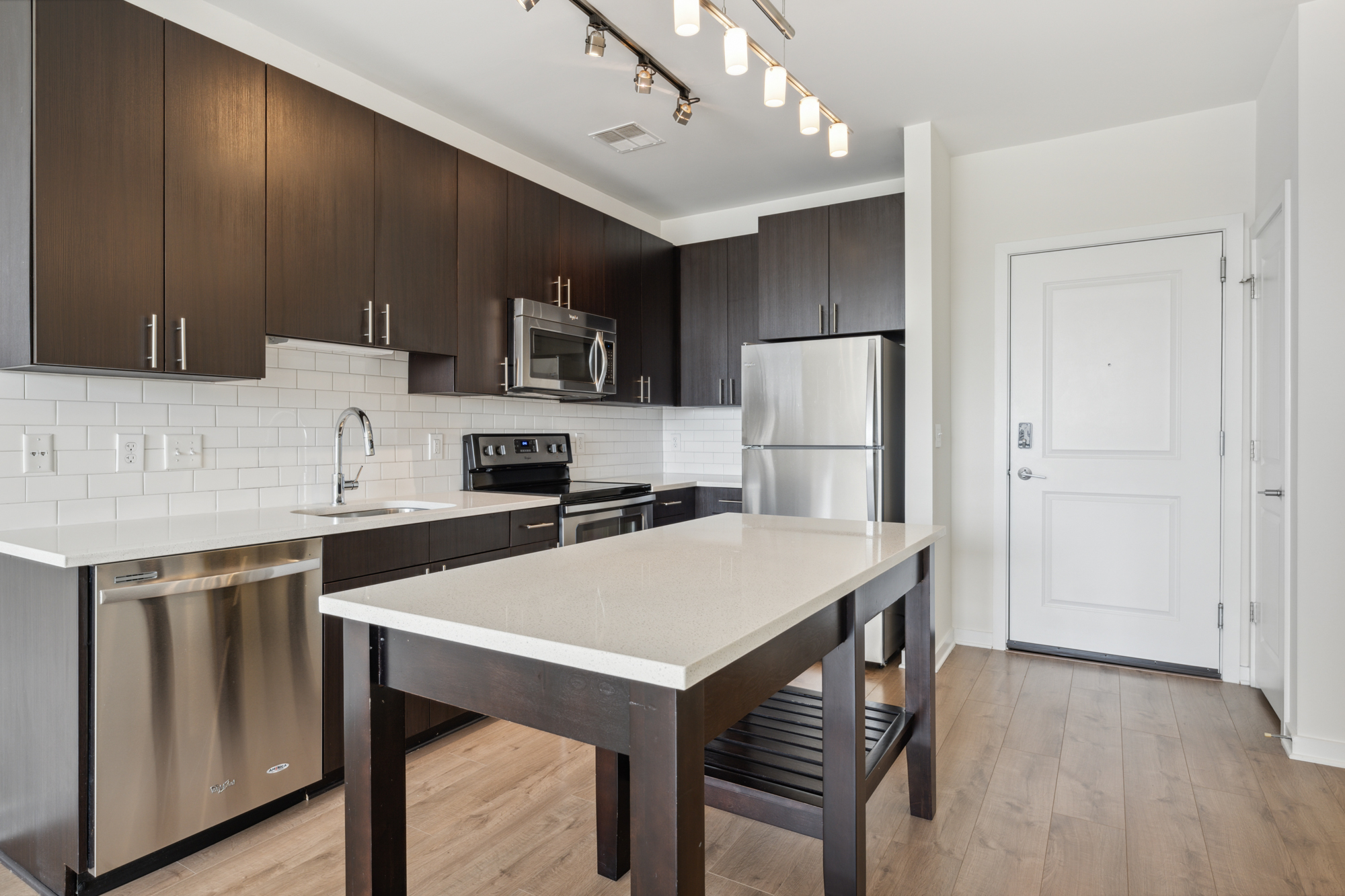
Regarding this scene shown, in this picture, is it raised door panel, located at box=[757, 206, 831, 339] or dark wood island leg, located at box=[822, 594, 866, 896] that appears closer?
dark wood island leg, located at box=[822, 594, 866, 896]

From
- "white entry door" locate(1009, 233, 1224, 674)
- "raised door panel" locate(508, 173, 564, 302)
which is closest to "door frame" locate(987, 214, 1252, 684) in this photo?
"white entry door" locate(1009, 233, 1224, 674)

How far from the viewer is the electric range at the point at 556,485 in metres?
3.39

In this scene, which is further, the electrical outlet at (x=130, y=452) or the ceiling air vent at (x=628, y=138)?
the ceiling air vent at (x=628, y=138)

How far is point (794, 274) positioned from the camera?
3.97 m

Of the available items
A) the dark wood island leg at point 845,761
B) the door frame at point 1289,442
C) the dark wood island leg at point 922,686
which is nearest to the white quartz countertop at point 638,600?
the dark wood island leg at point 845,761

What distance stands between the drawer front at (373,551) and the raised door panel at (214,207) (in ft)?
2.02

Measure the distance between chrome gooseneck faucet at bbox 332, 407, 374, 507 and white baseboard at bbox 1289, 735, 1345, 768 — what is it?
341cm

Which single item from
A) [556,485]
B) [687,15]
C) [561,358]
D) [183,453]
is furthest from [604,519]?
[687,15]

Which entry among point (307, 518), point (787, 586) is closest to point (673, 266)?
point (307, 518)

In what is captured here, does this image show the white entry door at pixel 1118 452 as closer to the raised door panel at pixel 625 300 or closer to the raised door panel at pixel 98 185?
the raised door panel at pixel 625 300

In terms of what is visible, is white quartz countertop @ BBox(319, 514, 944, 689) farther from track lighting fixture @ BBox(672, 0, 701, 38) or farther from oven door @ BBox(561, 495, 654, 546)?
oven door @ BBox(561, 495, 654, 546)

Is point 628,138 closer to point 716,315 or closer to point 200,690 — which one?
point 716,315

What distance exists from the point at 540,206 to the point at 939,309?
80.8 inches

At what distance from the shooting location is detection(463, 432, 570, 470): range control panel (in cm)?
355
